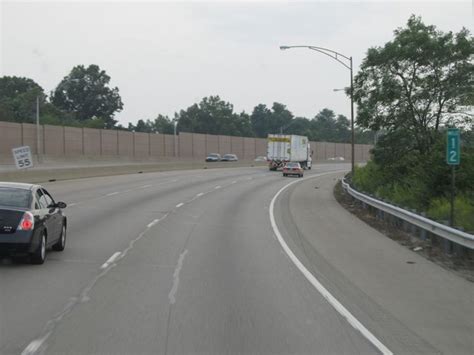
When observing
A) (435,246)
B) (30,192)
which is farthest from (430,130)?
(30,192)

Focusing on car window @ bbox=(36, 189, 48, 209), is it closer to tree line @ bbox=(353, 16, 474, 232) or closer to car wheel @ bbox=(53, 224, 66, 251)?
car wheel @ bbox=(53, 224, 66, 251)

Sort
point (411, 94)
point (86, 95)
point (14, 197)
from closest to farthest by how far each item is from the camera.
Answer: point (14, 197) → point (411, 94) → point (86, 95)

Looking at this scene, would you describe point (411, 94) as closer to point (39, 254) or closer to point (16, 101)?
point (39, 254)

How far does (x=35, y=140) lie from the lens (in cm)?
6544

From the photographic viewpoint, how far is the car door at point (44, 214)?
11781 millimetres

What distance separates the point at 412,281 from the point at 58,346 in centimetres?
660

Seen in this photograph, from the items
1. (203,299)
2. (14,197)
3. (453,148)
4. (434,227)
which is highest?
(453,148)

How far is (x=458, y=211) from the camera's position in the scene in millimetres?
17031

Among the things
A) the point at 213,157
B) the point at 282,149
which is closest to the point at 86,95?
the point at 213,157

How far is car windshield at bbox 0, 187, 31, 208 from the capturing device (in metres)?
11.4

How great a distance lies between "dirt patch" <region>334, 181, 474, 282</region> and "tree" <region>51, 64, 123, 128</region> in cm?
13881

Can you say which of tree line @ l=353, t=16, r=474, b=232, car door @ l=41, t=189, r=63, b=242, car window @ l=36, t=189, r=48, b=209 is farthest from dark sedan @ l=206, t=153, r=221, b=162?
car window @ l=36, t=189, r=48, b=209

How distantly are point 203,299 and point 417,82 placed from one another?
71.3ft

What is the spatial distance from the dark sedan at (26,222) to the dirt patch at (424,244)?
767 cm
